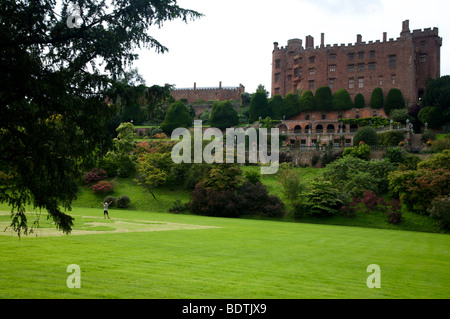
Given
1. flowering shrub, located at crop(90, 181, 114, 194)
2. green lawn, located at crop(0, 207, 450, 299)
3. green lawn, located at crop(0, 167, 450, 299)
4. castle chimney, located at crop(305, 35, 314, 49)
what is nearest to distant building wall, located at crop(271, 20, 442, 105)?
castle chimney, located at crop(305, 35, 314, 49)

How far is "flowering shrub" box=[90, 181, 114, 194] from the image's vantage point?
39531 millimetres

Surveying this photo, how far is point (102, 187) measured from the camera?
39.4 meters

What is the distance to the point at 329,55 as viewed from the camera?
65.6 metres

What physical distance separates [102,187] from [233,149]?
14.5 metres

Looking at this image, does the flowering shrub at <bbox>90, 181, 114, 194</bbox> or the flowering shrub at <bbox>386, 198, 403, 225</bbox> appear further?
the flowering shrub at <bbox>90, 181, 114, 194</bbox>

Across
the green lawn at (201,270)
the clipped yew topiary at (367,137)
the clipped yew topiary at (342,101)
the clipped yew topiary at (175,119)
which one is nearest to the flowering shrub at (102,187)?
the clipped yew topiary at (175,119)

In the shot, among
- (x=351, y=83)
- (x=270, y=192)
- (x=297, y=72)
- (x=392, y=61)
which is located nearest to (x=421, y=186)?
(x=270, y=192)

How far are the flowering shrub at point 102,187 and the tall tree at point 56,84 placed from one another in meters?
33.2

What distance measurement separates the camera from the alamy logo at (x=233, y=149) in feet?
127

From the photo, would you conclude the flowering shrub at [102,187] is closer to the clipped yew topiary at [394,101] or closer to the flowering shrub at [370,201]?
the flowering shrub at [370,201]

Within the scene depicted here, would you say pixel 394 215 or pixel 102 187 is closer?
pixel 394 215

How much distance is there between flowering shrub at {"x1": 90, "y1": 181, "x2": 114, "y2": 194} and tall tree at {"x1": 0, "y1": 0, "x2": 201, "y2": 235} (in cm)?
3322

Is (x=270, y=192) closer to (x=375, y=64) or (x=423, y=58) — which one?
(x=375, y=64)

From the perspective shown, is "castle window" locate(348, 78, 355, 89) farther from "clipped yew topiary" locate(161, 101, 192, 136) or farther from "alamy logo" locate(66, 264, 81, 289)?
"alamy logo" locate(66, 264, 81, 289)
